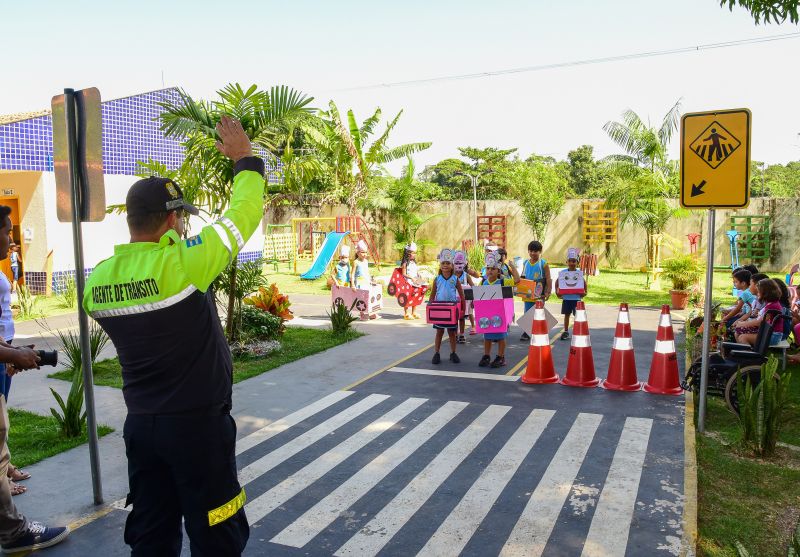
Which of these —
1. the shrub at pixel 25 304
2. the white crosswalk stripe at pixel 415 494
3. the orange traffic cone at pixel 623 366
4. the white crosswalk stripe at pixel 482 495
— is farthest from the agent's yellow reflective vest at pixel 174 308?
the shrub at pixel 25 304

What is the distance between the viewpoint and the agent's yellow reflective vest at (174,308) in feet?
8.52

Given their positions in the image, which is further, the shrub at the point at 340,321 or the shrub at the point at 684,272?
the shrub at the point at 684,272

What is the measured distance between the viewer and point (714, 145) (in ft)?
19.8

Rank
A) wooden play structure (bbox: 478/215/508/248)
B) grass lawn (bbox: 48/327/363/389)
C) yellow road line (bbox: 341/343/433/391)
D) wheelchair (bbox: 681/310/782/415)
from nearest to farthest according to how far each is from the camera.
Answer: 1. wheelchair (bbox: 681/310/782/415)
2. yellow road line (bbox: 341/343/433/391)
3. grass lawn (bbox: 48/327/363/389)
4. wooden play structure (bbox: 478/215/508/248)

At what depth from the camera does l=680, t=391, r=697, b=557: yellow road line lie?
4.15 m

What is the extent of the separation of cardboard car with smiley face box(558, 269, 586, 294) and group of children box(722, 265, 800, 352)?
7.38ft

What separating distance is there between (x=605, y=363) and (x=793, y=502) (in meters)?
4.66

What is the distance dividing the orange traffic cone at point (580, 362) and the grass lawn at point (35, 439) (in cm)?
541

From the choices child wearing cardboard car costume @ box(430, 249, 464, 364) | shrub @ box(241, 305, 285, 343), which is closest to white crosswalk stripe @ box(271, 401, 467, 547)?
child wearing cardboard car costume @ box(430, 249, 464, 364)

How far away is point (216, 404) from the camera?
8.98 feet

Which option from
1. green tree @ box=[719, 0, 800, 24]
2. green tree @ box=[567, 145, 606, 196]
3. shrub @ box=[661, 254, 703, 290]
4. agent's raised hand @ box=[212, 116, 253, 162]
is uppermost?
green tree @ box=[567, 145, 606, 196]

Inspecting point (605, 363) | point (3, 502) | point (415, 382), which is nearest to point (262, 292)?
point (415, 382)

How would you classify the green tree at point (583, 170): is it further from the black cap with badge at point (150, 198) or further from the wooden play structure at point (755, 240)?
the black cap with badge at point (150, 198)

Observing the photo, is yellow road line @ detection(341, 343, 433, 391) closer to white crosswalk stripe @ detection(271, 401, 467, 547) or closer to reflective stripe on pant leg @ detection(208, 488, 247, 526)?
white crosswalk stripe @ detection(271, 401, 467, 547)
